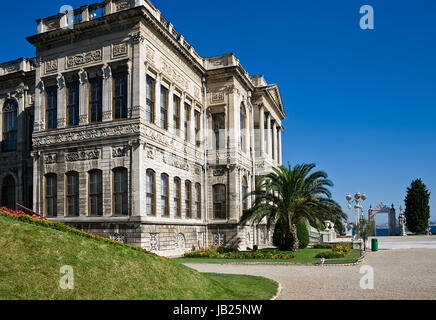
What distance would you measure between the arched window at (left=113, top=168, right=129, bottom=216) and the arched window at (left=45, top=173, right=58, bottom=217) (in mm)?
4297

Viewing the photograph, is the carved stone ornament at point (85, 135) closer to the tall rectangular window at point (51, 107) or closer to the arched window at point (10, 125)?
the tall rectangular window at point (51, 107)

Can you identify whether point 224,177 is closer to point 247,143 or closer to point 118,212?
point 247,143

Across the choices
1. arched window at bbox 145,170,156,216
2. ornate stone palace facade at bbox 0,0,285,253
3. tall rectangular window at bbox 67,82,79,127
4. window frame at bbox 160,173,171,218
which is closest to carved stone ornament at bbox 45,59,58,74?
ornate stone palace facade at bbox 0,0,285,253

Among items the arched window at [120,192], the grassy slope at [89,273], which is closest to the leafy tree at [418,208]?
the arched window at [120,192]

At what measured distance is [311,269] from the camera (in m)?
19.5

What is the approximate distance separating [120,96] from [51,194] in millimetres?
7621

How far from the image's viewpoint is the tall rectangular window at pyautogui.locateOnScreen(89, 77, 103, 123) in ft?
88.6

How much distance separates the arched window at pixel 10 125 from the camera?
1316 inches

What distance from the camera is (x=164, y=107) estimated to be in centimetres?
2950

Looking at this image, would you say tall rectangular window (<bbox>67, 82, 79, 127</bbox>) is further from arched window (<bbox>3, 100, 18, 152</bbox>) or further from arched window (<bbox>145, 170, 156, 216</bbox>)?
arched window (<bbox>3, 100, 18, 152</bbox>)

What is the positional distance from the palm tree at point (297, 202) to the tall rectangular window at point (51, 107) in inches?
547

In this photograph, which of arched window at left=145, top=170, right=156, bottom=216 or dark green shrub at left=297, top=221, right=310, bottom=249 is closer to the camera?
arched window at left=145, top=170, right=156, bottom=216

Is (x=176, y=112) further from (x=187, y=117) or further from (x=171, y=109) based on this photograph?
(x=187, y=117)
